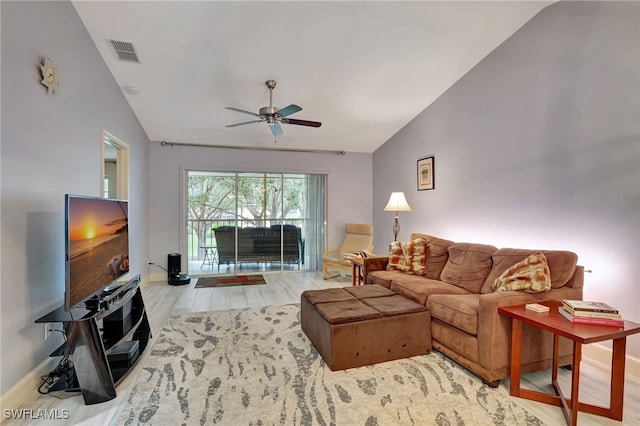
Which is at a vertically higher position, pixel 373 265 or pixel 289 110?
pixel 289 110

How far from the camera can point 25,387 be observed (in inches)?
78.6

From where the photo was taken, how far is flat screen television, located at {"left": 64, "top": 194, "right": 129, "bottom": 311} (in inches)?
77.9

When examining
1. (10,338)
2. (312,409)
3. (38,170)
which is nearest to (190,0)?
(38,170)

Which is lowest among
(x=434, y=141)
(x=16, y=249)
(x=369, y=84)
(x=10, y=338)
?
(x=10, y=338)

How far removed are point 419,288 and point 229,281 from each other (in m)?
3.45

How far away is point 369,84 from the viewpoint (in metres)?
4.05

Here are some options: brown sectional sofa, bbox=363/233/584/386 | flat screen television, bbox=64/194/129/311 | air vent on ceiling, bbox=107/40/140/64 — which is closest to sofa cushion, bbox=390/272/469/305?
brown sectional sofa, bbox=363/233/584/386

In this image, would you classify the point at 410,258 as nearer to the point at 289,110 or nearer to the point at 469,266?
the point at 469,266

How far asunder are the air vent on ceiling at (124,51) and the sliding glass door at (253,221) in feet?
8.25

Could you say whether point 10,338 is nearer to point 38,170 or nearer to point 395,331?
point 38,170

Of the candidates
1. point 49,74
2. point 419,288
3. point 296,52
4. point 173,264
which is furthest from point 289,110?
point 173,264

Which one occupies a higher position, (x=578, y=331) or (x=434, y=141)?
(x=434, y=141)

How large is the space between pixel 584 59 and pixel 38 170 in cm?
443

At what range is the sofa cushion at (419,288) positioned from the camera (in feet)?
9.46
